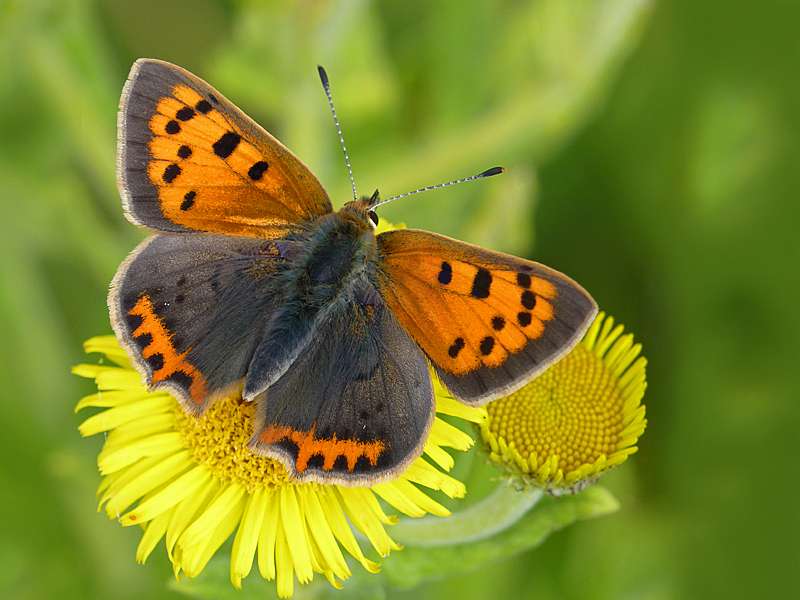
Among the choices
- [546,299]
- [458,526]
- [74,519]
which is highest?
[546,299]

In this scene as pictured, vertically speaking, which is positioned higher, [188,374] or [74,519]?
[188,374]

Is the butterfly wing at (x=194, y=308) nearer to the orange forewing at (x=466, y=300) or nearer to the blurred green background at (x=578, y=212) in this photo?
the orange forewing at (x=466, y=300)

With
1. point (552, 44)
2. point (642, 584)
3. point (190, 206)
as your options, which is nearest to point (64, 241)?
point (190, 206)

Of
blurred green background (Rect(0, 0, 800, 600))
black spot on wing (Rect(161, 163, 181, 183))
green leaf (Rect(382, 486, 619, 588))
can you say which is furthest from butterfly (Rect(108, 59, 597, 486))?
blurred green background (Rect(0, 0, 800, 600))

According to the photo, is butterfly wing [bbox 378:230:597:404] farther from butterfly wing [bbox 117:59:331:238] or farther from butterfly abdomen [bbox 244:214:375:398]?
butterfly wing [bbox 117:59:331:238]

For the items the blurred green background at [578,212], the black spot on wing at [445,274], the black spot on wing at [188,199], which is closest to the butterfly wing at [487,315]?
the black spot on wing at [445,274]

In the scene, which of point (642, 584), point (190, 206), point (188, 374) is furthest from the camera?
point (642, 584)

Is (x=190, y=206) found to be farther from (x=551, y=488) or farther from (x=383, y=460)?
(x=551, y=488)
